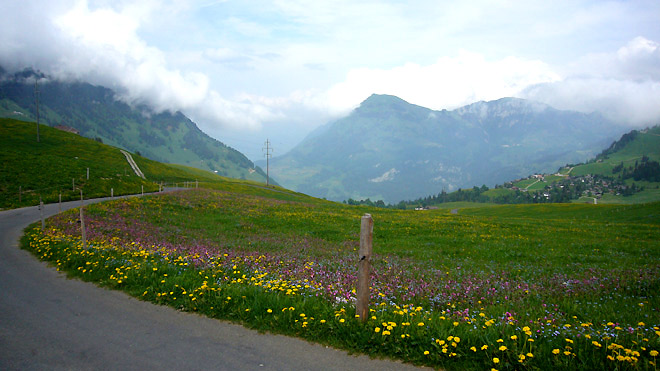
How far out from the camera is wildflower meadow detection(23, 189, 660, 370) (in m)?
6.95

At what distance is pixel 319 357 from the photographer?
7336 mm

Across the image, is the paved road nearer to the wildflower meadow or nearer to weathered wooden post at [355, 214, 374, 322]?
the wildflower meadow

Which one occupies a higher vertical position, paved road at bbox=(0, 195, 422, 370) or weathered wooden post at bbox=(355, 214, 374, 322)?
weathered wooden post at bbox=(355, 214, 374, 322)

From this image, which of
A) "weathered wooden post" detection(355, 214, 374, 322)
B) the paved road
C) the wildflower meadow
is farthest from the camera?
"weathered wooden post" detection(355, 214, 374, 322)

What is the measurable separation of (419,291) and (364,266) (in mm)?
4363

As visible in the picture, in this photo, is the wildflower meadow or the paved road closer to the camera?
the wildflower meadow

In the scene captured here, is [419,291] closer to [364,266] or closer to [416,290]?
[416,290]

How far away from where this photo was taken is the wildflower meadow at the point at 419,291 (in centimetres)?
695

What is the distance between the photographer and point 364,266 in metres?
8.12

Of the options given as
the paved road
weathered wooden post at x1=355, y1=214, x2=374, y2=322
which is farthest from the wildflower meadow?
the paved road

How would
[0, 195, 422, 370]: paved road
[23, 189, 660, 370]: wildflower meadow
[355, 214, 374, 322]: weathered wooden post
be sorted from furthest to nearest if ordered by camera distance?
[355, 214, 374, 322]: weathered wooden post
[0, 195, 422, 370]: paved road
[23, 189, 660, 370]: wildflower meadow

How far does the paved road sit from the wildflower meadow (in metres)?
0.48

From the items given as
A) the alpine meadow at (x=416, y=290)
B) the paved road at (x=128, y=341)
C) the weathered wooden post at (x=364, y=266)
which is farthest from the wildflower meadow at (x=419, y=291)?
the paved road at (x=128, y=341)

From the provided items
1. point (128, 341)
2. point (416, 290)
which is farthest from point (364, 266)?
point (128, 341)
